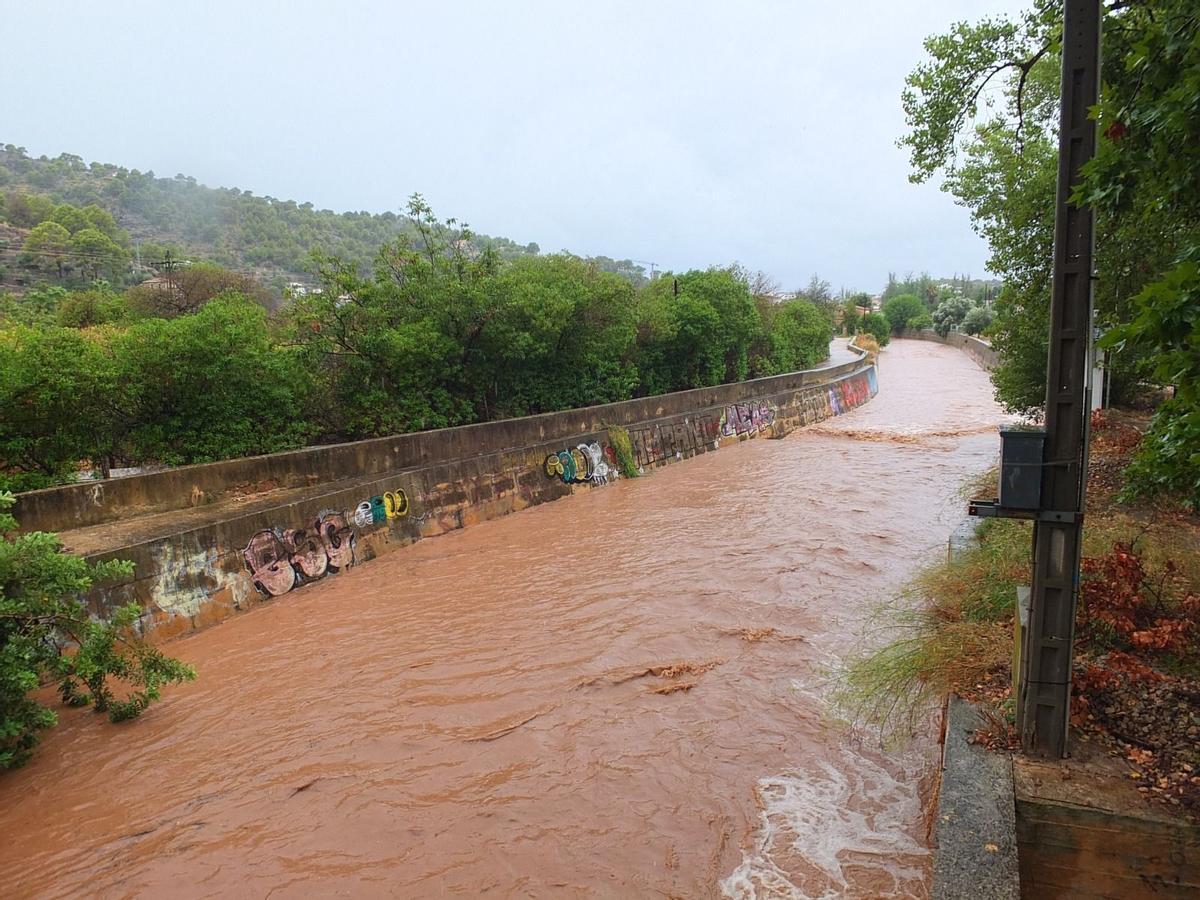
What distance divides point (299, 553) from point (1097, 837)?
9843mm

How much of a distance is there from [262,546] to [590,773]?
636cm

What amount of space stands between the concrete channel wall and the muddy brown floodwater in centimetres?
59

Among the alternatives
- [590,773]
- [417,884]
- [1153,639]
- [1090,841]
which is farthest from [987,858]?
[417,884]

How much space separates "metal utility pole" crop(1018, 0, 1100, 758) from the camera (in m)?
4.46

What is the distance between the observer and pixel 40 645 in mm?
6500

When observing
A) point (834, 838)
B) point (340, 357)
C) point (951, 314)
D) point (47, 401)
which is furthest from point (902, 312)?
point (834, 838)

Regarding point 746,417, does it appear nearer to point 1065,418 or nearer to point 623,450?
point 623,450

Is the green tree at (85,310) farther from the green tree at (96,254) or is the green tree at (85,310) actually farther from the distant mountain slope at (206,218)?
the distant mountain slope at (206,218)

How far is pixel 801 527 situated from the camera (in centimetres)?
1325

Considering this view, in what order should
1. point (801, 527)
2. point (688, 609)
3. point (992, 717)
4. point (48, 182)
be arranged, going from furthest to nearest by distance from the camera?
point (48, 182) → point (801, 527) → point (688, 609) → point (992, 717)

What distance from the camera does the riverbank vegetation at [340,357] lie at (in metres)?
10.5

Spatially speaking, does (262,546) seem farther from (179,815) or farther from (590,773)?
(590,773)

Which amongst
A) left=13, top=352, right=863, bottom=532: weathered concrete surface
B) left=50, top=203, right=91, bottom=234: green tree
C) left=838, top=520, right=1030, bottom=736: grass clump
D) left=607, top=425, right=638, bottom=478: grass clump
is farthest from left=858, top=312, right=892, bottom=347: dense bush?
left=50, top=203, right=91, bottom=234: green tree

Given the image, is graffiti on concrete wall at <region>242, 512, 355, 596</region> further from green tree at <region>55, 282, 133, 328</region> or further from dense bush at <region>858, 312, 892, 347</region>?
dense bush at <region>858, 312, 892, 347</region>
